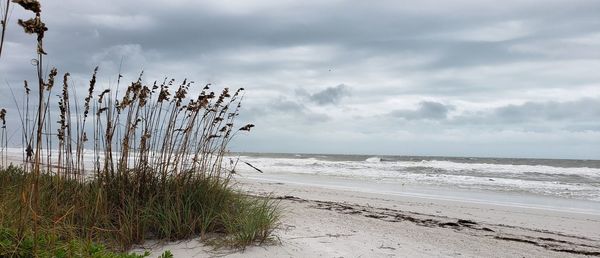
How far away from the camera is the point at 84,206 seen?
4.63 metres

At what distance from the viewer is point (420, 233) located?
21.5 feet

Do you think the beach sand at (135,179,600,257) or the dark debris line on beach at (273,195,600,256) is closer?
the beach sand at (135,179,600,257)

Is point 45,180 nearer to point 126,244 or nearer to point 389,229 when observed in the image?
point 126,244

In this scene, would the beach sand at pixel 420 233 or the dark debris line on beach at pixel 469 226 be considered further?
the dark debris line on beach at pixel 469 226

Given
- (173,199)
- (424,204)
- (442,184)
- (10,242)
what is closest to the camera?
(10,242)

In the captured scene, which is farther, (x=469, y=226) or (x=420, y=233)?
(x=469, y=226)

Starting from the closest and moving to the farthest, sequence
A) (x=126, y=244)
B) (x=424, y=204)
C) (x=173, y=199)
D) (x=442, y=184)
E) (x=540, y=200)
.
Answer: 1. (x=126, y=244)
2. (x=173, y=199)
3. (x=424, y=204)
4. (x=540, y=200)
5. (x=442, y=184)

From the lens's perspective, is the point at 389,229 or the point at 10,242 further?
the point at 389,229

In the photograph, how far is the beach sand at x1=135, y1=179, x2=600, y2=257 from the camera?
4781 millimetres

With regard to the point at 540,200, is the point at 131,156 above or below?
above

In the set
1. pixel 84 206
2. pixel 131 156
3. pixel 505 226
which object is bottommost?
pixel 505 226

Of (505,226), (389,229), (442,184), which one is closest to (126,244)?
(389,229)

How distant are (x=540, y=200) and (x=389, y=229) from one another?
8776mm

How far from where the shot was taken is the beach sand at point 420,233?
4.78 metres
